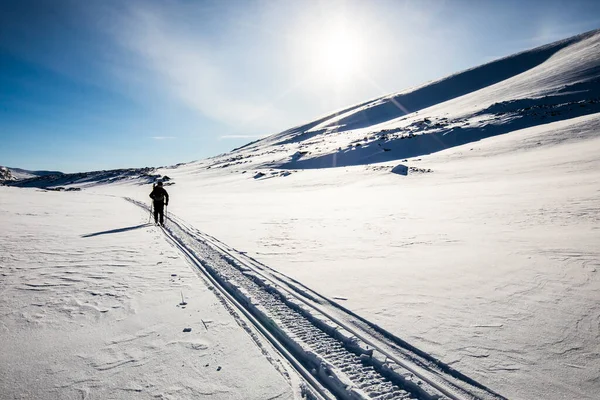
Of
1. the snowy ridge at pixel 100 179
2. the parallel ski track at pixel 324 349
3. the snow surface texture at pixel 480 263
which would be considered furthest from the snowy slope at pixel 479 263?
the snowy ridge at pixel 100 179

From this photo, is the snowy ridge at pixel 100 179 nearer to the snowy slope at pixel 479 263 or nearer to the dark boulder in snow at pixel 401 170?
the dark boulder in snow at pixel 401 170

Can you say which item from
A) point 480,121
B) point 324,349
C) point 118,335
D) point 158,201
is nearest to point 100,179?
point 158,201

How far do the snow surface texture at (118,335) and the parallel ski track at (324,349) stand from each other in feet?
1.35

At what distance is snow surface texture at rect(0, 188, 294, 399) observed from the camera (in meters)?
3.27

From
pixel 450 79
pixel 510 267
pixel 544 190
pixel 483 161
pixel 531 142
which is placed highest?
pixel 450 79

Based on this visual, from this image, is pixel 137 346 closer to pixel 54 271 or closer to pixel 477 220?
pixel 54 271

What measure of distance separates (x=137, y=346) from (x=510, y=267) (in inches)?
296

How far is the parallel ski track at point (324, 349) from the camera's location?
327cm

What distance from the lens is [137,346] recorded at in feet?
13.1

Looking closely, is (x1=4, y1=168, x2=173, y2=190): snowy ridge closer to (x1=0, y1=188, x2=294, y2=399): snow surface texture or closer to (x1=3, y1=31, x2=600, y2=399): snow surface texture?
(x1=3, y1=31, x2=600, y2=399): snow surface texture

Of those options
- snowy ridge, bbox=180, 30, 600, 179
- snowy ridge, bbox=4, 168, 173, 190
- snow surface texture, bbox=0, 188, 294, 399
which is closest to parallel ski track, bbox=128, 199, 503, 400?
snow surface texture, bbox=0, 188, 294, 399

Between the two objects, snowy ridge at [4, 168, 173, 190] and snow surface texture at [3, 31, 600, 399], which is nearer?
snow surface texture at [3, 31, 600, 399]

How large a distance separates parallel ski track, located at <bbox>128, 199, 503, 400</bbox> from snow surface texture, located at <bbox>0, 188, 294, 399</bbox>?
0.41 meters

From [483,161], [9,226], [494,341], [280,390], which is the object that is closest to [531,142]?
[483,161]
